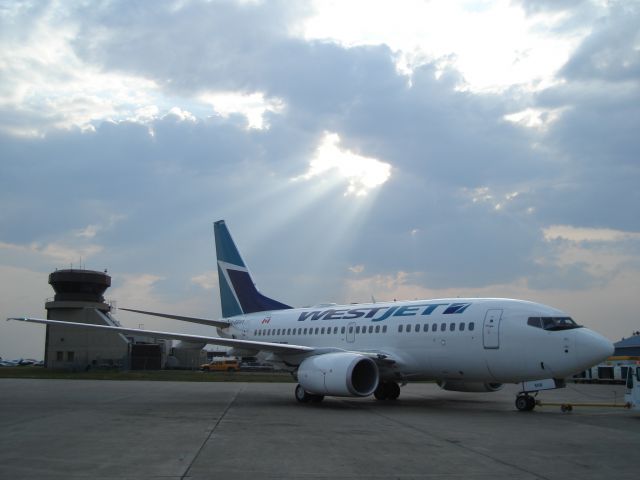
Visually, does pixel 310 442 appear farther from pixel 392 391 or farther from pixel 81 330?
pixel 81 330

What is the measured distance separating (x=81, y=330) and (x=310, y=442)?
57.6 meters

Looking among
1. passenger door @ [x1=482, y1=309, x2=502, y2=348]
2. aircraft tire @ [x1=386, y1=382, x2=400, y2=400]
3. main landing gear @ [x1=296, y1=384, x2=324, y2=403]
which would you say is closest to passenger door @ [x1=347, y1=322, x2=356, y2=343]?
aircraft tire @ [x1=386, y1=382, x2=400, y2=400]

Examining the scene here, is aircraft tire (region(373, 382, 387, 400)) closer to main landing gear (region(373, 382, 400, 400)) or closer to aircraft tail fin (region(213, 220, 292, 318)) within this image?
main landing gear (region(373, 382, 400, 400))

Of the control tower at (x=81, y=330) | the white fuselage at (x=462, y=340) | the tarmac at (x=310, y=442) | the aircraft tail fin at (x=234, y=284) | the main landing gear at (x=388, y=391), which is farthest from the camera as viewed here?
the control tower at (x=81, y=330)

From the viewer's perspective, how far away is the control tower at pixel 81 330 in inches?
2493

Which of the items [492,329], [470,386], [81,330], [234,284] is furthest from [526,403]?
[81,330]

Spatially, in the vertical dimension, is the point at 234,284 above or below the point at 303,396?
above

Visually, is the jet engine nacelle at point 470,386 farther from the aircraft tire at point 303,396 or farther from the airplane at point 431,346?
the aircraft tire at point 303,396

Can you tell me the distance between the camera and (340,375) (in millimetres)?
19656

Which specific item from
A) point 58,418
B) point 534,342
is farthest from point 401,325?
point 58,418

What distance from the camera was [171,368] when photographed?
66812 mm

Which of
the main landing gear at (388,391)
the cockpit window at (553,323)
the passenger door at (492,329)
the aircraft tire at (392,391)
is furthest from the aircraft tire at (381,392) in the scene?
the cockpit window at (553,323)

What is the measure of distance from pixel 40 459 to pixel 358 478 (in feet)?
16.1

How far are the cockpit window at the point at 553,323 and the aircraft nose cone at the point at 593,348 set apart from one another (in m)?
0.47
